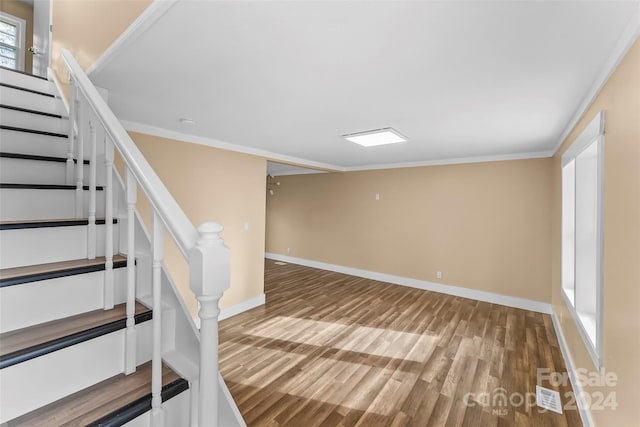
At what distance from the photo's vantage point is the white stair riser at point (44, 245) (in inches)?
47.8

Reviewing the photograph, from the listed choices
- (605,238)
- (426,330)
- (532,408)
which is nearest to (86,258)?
(605,238)

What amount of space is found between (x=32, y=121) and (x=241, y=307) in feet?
9.52

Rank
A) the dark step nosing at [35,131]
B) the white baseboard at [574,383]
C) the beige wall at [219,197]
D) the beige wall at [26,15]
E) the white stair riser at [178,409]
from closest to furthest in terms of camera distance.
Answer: the white stair riser at [178,409], the dark step nosing at [35,131], the white baseboard at [574,383], the beige wall at [219,197], the beige wall at [26,15]

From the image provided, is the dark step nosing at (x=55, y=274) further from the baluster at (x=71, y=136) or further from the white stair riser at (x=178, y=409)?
the baluster at (x=71, y=136)

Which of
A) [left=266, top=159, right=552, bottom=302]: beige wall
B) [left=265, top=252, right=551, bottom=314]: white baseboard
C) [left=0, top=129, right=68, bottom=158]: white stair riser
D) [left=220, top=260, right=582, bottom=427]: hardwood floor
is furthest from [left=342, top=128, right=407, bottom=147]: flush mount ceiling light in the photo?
[left=265, top=252, right=551, bottom=314]: white baseboard

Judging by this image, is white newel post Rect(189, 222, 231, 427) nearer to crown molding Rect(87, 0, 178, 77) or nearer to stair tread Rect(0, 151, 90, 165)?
crown molding Rect(87, 0, 178, 77)

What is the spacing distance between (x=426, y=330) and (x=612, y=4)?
317cm

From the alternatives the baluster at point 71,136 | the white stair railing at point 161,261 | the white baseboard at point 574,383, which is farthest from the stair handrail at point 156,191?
the white baseboard at point 574,383

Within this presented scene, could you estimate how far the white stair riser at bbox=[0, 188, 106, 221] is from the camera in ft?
4.83

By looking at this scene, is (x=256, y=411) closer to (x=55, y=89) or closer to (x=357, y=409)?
(x=357, y=409)

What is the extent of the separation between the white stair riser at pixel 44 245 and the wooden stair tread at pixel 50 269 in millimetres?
43

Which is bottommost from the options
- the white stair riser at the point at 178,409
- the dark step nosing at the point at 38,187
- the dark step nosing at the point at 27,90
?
the white stair riser at the point at 178,409

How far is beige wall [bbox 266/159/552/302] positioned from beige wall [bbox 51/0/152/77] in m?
4.54

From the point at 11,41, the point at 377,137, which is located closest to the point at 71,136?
the point at 377,137
